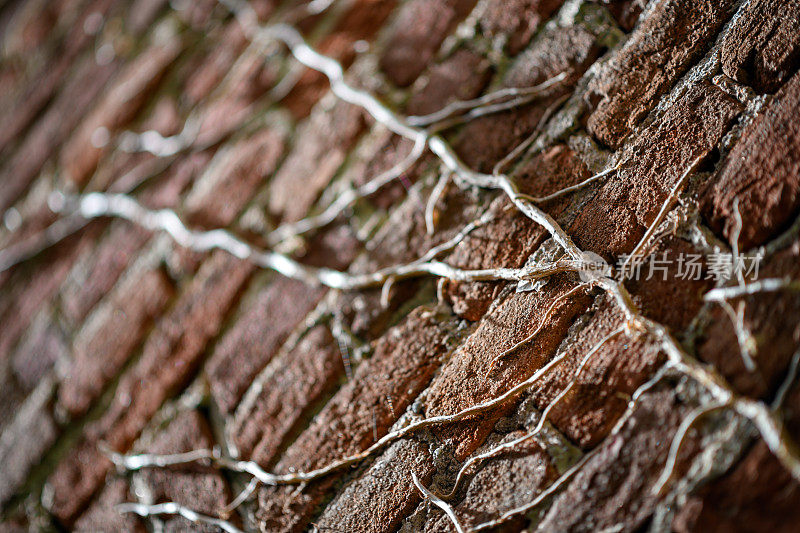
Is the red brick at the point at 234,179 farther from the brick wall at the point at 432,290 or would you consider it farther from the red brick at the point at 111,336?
the red brick at the point at 111,336

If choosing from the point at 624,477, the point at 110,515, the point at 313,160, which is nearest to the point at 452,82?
the point at 313,160

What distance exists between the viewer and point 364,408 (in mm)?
771

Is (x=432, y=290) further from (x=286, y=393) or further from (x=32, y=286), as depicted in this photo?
(x=32, y=286)

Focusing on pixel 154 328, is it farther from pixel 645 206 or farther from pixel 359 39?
pixel 645 206

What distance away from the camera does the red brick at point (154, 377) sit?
0.95 metres

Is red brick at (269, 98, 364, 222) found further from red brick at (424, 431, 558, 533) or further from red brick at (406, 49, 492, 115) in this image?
red brick at (424, 431, 558, 533)

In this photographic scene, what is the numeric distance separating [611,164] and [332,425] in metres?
0.55

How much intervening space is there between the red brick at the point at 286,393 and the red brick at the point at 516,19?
1.91 feet

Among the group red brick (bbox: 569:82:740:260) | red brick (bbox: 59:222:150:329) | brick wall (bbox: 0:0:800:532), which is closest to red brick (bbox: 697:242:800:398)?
brick wall (bbox: 0:0:800:532)

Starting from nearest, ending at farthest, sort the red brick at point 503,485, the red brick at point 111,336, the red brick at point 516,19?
the red brick at point 503,485
the red brick at point 516,19
the red brick at point 111,336

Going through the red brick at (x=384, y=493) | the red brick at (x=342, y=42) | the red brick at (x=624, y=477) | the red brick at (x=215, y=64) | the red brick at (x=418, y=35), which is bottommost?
the red brick at (x=624, y=477)

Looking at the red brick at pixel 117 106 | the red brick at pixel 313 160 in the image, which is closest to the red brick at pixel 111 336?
the red brick at pixel 313 160

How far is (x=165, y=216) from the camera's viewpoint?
1098mm

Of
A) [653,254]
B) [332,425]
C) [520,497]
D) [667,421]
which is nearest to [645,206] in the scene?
[653,254]
